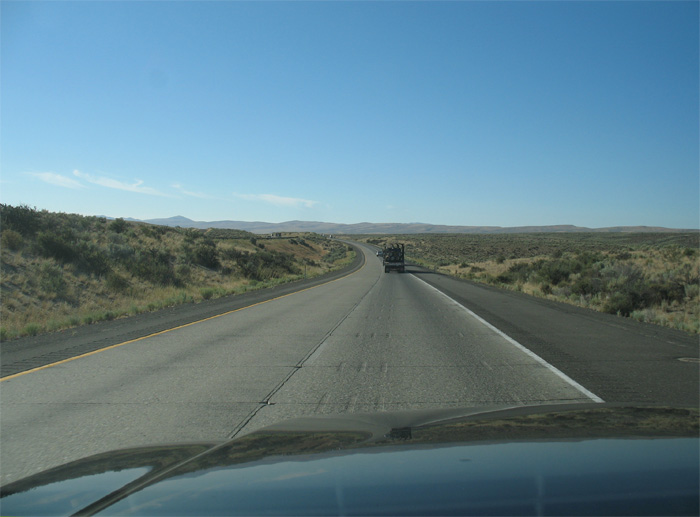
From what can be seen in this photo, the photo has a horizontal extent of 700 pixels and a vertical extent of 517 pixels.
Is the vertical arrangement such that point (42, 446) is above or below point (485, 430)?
below

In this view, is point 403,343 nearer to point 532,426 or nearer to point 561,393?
point 561,393

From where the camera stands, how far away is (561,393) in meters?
7.30

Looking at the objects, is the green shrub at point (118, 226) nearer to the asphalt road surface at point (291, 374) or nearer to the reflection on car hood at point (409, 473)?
the asphalt road surface at point (291, 374)

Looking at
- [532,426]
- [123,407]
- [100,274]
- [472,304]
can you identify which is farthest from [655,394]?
[100,274]

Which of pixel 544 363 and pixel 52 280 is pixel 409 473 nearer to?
pixel 544 363

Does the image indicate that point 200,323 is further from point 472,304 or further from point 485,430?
point 485,430

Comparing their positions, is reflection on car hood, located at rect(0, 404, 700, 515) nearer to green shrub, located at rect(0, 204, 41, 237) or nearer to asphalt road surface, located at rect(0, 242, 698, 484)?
asphalt road surface, located at rect(0, 242, 698, 484)

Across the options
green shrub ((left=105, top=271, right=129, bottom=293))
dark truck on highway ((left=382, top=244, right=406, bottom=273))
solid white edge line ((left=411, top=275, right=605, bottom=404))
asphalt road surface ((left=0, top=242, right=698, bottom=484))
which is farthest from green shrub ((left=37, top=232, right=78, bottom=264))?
dark truck on highway ((left=382, top=244, right=406, bottom=273))

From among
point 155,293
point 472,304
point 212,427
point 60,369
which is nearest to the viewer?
point 212,427

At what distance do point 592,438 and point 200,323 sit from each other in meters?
13.4

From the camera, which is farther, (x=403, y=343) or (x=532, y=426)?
(x=403, y=343)

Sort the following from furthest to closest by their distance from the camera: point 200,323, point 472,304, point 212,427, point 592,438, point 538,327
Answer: point 472,304 < point 200,323 < point 538,327 < point 212,427 < point 592,438

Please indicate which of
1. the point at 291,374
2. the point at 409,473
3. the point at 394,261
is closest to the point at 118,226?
the point at 394,261

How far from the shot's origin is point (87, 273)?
27.8m
